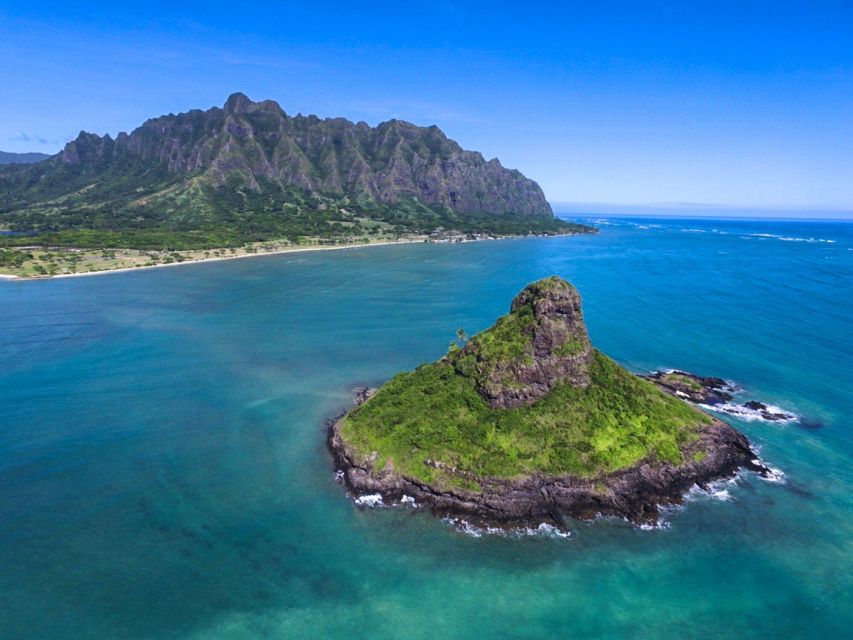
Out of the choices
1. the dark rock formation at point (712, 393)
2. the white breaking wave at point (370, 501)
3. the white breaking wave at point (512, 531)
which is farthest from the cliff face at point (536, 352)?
the dark rock formation at point (712, 393)

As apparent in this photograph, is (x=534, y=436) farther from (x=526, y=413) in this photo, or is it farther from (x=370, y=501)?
(x=370, y=501)

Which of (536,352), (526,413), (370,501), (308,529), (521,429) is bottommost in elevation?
(308,529)

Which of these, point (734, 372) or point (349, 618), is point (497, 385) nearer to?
point (349, 618)

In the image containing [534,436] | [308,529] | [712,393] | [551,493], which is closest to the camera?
[308,529]

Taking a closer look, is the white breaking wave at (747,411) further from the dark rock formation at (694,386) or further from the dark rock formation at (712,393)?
the dark rock formation at (694,386)

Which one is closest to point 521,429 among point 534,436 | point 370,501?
point 534,436

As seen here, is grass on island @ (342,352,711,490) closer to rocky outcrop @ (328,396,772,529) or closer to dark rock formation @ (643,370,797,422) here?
rocky outcrop @ (328,396,772,529)
